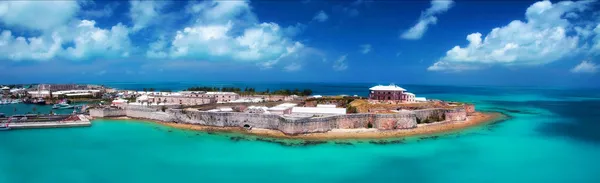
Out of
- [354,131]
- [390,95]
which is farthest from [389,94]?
[354,131]

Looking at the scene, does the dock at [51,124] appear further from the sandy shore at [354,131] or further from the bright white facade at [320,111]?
the bright white facade at [320,111]

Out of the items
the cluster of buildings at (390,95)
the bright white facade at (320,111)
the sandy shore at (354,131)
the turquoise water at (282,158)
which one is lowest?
the turquoise water at (282,158)

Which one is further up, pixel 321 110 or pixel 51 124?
pixel 321 110

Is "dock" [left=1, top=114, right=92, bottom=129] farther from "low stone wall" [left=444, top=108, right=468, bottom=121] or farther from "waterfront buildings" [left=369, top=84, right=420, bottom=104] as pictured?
"low stone wall" [left=444, top=108, right=468, bottom=121]

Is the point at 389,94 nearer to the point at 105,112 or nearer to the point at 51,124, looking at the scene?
the point at 105,112

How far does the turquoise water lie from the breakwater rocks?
97.0 inches

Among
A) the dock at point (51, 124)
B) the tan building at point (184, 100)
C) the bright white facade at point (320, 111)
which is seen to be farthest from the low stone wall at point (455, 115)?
the dock at point (51, 124)

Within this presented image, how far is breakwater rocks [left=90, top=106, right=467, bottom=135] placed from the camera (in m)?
24.1

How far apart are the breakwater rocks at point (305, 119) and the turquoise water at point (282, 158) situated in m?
2.46

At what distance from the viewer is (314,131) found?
24188 mm

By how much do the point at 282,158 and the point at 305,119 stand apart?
5.86 m

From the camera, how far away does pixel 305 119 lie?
2386cm

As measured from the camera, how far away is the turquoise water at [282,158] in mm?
15602

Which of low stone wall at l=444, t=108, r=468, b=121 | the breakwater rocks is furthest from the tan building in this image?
low stone wall at l=444, t=108, r=468, b=121
